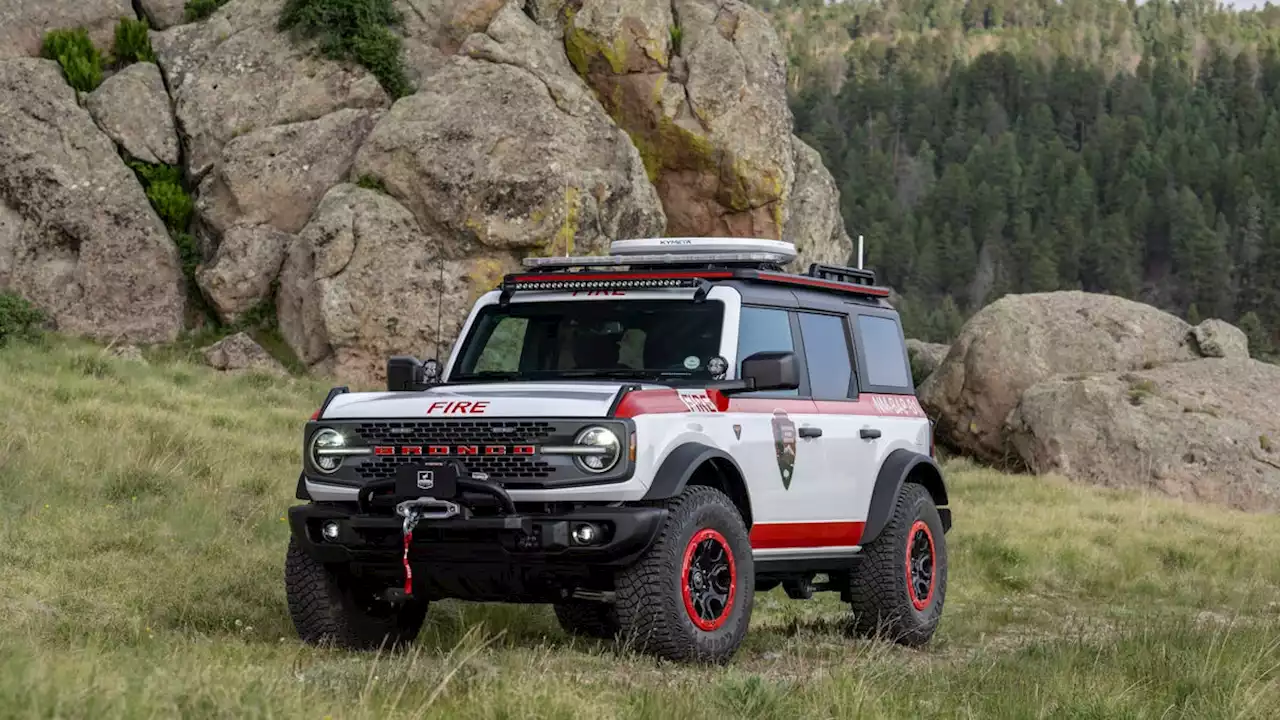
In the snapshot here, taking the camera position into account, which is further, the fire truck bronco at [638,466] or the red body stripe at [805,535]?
the red body stripe at [805,535]

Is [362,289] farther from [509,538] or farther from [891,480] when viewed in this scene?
[509,538]

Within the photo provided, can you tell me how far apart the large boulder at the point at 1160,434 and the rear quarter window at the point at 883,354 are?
1332 centimetres

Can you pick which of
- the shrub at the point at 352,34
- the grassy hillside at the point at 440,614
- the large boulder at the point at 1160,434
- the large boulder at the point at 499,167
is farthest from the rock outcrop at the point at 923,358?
the shrub at the point at 352,34

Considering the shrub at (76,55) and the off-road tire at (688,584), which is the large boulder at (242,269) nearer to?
the shrub at (76,55)

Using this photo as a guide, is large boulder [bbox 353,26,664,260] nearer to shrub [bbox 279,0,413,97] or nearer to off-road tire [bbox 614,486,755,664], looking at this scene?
shrub [bbox 279,0,413,97]

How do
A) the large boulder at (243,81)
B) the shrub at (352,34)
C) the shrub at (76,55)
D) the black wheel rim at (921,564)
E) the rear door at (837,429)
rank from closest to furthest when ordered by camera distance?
the rear door at (837,429) < the black wheel rim at (921,564) < the shrub at (76,55) < the large boulder at (243,81) < the shrub at (352,34)

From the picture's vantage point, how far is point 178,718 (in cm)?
471

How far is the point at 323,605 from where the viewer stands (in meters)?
8.63

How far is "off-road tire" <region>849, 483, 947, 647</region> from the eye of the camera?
10219 mm

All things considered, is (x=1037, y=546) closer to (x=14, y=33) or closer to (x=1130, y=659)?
(x=1130, y=659)

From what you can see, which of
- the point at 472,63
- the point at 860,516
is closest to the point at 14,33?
the point at 472,63

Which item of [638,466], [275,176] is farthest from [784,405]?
[275,176]

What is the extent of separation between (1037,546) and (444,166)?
425 inches

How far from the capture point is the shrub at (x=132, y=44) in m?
25.0
